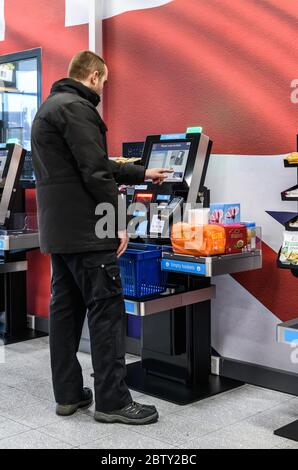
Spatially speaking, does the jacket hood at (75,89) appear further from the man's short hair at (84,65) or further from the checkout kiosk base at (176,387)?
the checkout kiosk base at (176,387)

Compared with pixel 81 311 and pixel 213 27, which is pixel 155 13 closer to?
pixel 213 27

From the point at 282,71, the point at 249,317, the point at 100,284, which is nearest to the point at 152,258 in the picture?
the point at 100,284

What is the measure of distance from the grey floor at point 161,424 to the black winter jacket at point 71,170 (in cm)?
93

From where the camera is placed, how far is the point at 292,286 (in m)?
3.86

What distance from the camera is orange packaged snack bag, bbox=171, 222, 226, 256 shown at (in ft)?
11.3

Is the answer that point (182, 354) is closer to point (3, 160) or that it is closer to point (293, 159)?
point (293, 159)

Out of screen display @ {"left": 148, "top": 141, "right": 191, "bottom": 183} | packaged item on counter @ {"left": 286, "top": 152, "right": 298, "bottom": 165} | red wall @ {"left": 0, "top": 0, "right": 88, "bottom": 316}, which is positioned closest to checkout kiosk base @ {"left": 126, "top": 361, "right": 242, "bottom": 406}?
screen display @ {"left": 148, "top": 141, "right": 191, "bottom": 183}

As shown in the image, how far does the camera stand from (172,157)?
151 inches

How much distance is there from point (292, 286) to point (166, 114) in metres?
1.52

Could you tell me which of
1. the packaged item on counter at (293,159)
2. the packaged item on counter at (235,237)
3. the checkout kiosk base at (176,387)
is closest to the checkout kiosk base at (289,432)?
the checkout kiosk base at (176,387)

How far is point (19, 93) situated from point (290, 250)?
3.33 metres

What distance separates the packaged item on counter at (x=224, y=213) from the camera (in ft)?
12.0
